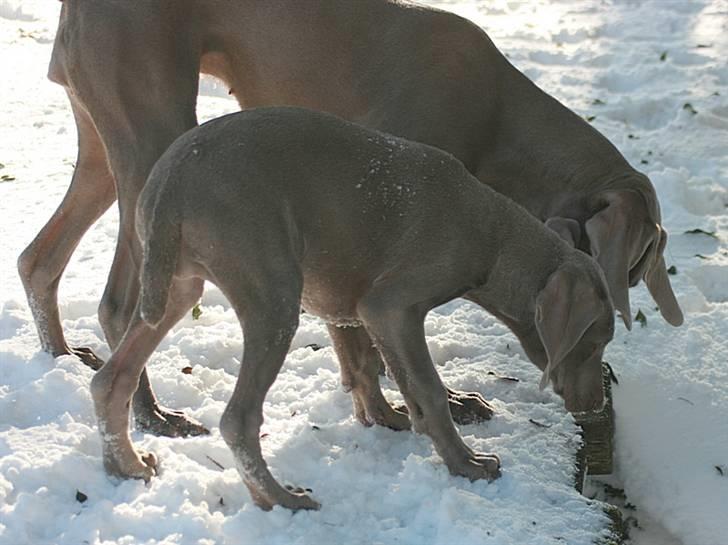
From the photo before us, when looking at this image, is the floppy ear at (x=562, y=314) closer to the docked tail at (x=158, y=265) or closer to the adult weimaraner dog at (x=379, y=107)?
the adult weimaraner dog at (x=379, y=107)

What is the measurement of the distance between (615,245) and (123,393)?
70.9 inches

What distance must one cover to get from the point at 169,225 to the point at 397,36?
1.64 m

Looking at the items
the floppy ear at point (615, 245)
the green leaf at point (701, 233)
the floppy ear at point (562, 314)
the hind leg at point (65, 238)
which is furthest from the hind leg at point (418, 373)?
the green leaf at point (701, 233)

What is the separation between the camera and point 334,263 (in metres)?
3.72

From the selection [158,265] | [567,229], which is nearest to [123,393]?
[158,265]

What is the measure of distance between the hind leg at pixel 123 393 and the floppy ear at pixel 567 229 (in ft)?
4.54

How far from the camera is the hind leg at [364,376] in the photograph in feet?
13.5

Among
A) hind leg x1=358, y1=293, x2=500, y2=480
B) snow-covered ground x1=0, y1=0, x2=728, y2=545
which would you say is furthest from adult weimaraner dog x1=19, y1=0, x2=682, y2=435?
hind leg x1=358, y1=293, x2=500, y2=480

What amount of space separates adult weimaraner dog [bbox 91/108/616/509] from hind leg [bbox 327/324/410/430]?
0.11 m

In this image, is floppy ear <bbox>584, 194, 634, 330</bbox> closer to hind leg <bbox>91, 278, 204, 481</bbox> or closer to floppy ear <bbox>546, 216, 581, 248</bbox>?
floppy ear <bbox>546, 216, 581, 248</bbox>

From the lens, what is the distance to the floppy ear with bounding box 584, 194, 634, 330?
4172 millimetres

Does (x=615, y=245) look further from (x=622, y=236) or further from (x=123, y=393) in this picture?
(x=123, y=393)

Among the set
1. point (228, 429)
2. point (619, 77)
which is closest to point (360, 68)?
point (228, 429)

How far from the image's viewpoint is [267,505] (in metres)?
3.47
